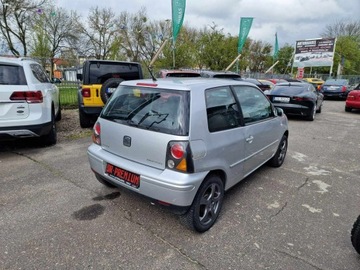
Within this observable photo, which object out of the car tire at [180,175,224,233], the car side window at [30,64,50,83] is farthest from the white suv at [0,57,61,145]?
the car tire at [180,175,224,233]

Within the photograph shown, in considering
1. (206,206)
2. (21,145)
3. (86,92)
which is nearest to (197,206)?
(206,206)

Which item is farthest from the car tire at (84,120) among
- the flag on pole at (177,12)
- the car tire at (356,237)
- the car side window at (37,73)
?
the flag on pole at (177,12)

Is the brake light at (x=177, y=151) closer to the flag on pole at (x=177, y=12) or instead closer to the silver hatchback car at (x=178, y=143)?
the silver hatchback car at (x=178, y=143)

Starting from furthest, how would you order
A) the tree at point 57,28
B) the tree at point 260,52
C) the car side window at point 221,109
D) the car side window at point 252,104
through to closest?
the tree at point 260,52 → the tree at point 57,28 → the car side window at point 252,104 → the car side window at point 221,109

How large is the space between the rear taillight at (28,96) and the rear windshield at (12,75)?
21 centimetres

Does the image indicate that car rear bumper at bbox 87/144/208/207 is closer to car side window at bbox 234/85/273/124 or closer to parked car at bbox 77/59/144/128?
car side window at bbox 234/85/273/124

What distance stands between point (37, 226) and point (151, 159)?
1462mm

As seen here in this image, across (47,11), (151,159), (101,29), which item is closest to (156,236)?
(151,159)

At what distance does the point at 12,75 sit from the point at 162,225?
371 cm

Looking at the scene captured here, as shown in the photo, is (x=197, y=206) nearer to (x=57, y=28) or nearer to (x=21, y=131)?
(x=21, y=131)

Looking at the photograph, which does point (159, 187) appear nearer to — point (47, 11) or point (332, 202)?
point (332, 202)

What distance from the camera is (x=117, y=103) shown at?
3080mm

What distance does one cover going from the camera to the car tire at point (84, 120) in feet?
22.5

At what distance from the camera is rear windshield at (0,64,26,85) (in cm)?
436
